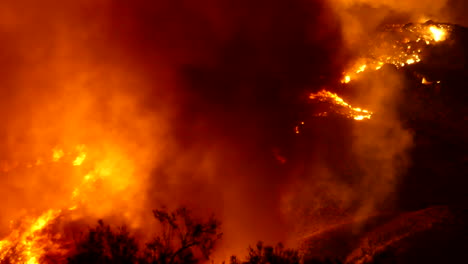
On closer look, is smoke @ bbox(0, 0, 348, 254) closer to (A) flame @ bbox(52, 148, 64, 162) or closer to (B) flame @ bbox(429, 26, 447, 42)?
(A) flame @ bbox(52, 148, 64, 162)

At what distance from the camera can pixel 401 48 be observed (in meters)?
40.1

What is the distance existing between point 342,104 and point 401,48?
9458 millimetres

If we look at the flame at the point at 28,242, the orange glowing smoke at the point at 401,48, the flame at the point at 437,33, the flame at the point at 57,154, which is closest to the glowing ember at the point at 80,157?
the flame at the point at 57,154

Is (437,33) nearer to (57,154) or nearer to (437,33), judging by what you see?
(437,33)

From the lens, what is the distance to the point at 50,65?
4422 cm

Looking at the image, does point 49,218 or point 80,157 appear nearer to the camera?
point 49,218

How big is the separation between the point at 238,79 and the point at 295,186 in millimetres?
17055

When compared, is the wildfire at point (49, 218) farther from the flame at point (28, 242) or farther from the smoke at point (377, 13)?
the smoke at point (377, 13)

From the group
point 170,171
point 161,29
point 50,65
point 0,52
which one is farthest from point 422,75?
point 0,52

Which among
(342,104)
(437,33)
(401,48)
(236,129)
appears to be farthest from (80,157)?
(437,33)

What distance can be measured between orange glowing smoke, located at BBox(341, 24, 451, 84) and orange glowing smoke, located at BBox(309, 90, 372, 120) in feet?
7.37

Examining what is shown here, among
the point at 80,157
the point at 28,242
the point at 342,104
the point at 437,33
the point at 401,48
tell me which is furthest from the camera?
the point at 437,33

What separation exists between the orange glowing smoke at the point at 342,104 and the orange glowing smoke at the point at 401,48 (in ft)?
7.37

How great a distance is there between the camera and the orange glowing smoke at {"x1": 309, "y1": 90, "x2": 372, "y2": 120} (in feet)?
114
